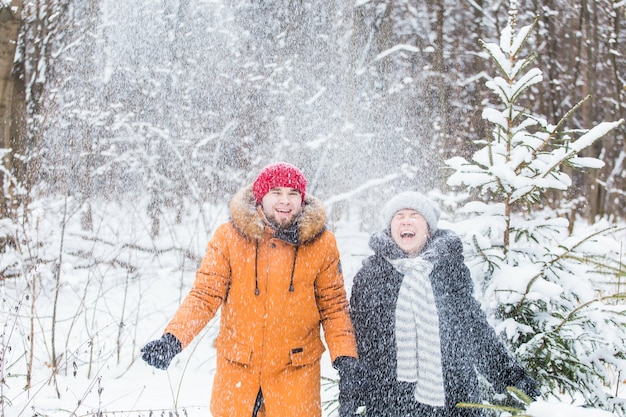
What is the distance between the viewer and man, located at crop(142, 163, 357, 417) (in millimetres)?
2346

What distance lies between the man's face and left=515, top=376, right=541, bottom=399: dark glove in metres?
1.26

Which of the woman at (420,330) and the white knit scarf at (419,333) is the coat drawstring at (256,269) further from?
the white knit scarf at (419,333)

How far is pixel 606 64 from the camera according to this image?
1018 cm

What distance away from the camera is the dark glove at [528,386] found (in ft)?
7.06

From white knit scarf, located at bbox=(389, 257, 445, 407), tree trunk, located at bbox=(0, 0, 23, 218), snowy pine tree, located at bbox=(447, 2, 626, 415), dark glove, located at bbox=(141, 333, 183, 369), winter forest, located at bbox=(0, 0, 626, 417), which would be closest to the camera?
dark glove, located at bbox=(141, 333, 183, 369)

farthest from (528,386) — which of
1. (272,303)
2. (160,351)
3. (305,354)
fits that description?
(160,351)

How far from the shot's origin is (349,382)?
2.27m

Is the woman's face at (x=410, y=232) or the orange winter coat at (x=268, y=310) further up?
the woman's face at (x=410, y=232)

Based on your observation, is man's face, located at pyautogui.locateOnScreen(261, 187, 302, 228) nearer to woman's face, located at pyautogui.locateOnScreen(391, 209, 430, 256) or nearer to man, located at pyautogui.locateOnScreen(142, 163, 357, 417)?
man, located at pyautogui.locateOnScreen(142, 163, 357, 417)

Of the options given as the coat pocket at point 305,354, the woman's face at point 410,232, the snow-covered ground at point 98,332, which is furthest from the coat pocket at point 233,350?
the woman's face at point 410,232

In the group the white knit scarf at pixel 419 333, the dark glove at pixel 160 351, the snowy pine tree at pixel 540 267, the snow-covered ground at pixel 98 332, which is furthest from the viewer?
the snow-covered ground at pixel 98 332

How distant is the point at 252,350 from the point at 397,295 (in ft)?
2.40

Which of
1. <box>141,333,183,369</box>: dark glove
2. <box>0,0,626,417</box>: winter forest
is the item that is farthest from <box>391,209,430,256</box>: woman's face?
<box>0,0,626,417</box>: winter forest

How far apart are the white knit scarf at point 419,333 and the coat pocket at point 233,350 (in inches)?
27.7
